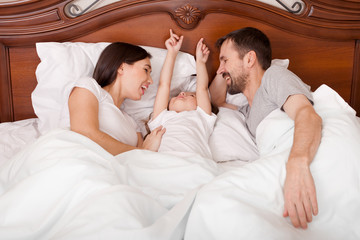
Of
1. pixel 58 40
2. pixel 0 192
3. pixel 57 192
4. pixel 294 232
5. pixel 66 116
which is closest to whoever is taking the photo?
pixel 294 232

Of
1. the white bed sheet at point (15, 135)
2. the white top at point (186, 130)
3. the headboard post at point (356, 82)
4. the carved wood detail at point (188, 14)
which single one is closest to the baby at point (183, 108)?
the white top at point (186, 130)

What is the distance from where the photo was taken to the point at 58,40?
1959 millimetres

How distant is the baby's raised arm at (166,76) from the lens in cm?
186

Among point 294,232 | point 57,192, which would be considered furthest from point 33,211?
point 294,232

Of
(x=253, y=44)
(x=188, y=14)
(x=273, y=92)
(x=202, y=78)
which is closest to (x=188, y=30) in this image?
(x=188, y=14)

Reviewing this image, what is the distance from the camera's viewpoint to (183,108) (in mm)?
1864

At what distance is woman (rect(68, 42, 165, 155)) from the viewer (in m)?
1.42

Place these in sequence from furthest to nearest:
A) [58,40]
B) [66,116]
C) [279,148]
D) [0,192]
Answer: [58,40] → [66,116] → [279,148] → [0,192]

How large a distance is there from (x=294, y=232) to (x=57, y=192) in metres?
0.72

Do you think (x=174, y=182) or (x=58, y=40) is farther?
(x=58, y=40)

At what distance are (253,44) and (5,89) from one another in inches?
62.2

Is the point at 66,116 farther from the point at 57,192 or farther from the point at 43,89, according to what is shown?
the point at 57,192

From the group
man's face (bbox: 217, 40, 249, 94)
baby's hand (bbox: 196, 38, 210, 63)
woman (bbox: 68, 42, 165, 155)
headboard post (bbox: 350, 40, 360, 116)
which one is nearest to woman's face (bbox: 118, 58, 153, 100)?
woman (bbox: 68, 42, 165, 155)

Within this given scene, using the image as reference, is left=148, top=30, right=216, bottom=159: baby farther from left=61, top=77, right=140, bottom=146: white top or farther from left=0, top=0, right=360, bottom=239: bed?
left=61, top=77, right=140, bottom=146: white top
